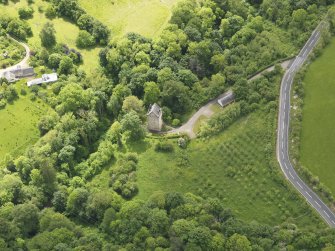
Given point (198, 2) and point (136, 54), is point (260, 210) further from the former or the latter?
point (198, 2)

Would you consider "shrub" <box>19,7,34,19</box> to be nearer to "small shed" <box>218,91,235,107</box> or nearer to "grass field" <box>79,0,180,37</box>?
"grass field" <box>79,0,180,37</box>

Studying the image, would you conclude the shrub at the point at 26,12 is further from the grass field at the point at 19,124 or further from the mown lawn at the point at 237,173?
the mown lawn at the point at 237,173

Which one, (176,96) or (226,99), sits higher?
(226,99)

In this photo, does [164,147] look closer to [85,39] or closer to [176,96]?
[176,96]

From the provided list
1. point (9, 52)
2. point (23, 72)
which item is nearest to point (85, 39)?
point (23, 72)

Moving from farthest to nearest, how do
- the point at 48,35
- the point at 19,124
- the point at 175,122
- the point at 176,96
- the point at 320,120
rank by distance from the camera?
the point at 48,35 → the point at 19,124 → the point at 176,96 → the point at 175,122 → the point at 320,120

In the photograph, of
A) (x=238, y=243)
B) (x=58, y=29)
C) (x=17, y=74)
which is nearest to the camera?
(x=238, y=243)

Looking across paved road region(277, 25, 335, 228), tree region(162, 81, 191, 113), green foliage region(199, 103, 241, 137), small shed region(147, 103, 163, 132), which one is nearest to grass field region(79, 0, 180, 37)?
tree region(162, 81, 191, 113)
